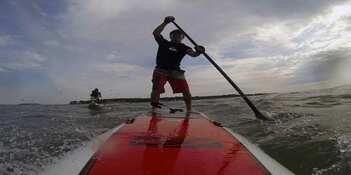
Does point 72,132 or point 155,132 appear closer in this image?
point 155,132

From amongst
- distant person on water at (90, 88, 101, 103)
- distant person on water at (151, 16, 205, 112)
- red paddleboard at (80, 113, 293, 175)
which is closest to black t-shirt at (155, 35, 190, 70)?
distant person on water at (151, 16, 205, 112)

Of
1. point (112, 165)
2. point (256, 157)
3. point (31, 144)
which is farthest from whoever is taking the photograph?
point (31, 144)

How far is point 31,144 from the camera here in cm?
988

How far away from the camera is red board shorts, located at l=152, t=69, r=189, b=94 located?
33.3 feet

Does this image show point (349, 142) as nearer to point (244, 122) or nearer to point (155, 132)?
point (155, 132)

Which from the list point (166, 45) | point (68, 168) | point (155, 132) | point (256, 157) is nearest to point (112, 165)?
point (68, 168)

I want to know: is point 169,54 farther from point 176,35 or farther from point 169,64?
point 176,35

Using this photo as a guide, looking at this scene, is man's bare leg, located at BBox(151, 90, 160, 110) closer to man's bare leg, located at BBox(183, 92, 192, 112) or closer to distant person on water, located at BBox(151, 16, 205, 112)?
distant person on water, located at BBox(151, 16, 205, 112)

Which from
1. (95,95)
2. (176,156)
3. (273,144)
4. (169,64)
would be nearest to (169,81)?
(169,64)

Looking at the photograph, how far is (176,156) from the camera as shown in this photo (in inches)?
168

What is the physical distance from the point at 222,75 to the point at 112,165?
8318mm

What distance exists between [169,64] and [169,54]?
9.6 inches

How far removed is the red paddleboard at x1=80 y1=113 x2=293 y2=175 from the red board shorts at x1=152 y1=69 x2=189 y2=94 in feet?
14.1

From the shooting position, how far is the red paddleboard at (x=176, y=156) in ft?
12.4
